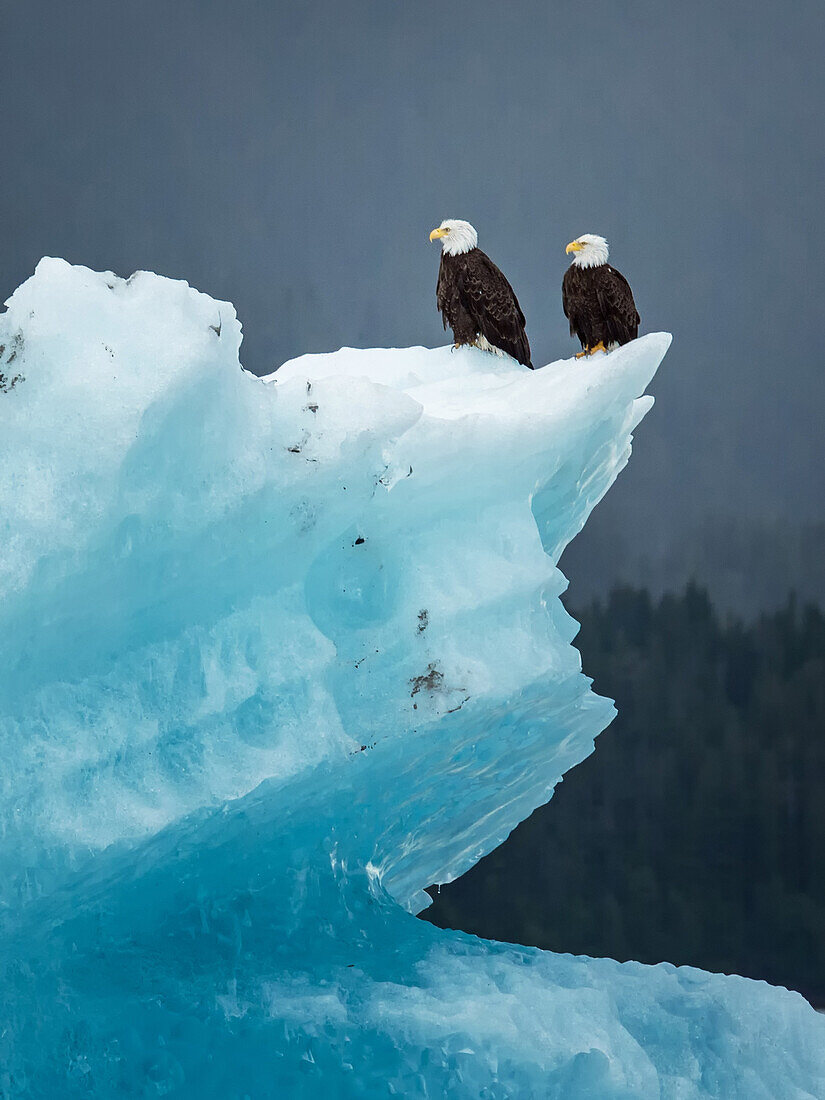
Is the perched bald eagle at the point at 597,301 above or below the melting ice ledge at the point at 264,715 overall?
above

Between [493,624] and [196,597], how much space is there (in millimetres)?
710

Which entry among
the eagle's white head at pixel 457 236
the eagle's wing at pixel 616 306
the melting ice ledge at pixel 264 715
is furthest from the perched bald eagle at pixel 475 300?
the melting ice ledge at pixel 264 715

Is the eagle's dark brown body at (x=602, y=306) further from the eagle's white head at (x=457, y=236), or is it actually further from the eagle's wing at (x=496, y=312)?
the eagle's white head at (x=457, y=236)

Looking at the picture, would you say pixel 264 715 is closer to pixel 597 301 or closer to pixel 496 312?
pixel 496 312

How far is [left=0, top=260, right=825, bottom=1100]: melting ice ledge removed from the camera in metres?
2.21

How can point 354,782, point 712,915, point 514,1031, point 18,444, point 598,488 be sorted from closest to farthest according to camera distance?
point 18,444
point 514,1031
point 354,782
point 598,488
point 712,915

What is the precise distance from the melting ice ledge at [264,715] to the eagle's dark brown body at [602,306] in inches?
25.0

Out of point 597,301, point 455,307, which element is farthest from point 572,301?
point 455,307

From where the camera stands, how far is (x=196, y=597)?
2.41 metres

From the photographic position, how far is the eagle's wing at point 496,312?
137 inches

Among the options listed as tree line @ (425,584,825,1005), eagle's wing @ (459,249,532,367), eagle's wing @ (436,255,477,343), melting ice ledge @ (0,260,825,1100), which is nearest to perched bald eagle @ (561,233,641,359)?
eagle's wing @ (459,249,532,367)

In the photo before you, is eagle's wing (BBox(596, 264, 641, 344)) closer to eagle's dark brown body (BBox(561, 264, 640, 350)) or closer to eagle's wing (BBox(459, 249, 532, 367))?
eagle's dark brown body (BBox(561, 264, 640, 350))

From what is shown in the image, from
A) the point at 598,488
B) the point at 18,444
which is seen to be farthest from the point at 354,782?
the point at 598,488

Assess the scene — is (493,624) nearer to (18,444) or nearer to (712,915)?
(18,444)
